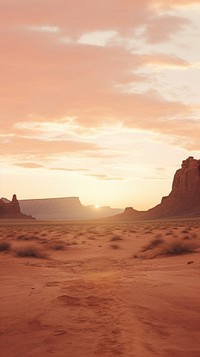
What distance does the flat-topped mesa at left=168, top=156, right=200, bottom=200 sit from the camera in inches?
5038

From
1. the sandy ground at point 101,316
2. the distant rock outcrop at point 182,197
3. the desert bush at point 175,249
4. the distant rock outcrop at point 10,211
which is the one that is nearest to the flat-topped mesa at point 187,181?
the distant rock outcrop at point 182,197

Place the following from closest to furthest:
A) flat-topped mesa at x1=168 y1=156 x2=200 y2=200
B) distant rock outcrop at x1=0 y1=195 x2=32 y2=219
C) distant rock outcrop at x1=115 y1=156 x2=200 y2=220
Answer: distant rock outcrop at x1=115 y1=156 x2=200 y2=220, flat-topped mesa at x1=168 y1=156 x2=200 y2=200, distant rock outcrop at x1=0 y1=195 x2=32 y2=219

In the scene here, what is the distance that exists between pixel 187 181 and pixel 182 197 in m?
6.01

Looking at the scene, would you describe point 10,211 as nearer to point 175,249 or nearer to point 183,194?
point 183,194

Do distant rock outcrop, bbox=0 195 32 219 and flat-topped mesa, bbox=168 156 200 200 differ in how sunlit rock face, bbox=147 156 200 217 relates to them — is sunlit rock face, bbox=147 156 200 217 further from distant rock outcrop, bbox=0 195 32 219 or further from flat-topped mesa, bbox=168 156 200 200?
distant rock outcrop, bbox=0 195 32 219

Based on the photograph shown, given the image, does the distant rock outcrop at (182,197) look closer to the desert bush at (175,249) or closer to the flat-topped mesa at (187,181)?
the flat-topped mesa at (187,181)

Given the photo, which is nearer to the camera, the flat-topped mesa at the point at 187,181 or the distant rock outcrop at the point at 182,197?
the distant rock outcrop at the point at 182,197

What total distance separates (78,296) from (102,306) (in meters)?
0.89

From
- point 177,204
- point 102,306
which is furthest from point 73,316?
point 177,204

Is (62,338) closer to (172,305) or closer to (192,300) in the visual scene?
(172,305)

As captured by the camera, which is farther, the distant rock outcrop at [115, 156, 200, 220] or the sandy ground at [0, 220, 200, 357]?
the distant rock outcrop at [115, 156, 200, 220]

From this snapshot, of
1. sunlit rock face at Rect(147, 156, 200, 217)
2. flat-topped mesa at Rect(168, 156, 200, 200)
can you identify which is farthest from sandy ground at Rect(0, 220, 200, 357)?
flat-topped mesa at Rect(168, 156, 200, 200)

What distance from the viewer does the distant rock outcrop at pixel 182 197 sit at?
12325 centimetres

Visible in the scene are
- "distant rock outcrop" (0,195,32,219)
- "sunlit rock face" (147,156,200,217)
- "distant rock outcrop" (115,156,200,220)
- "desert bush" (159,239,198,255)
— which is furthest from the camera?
"distant rock outcrop" (0,195,32,219)
